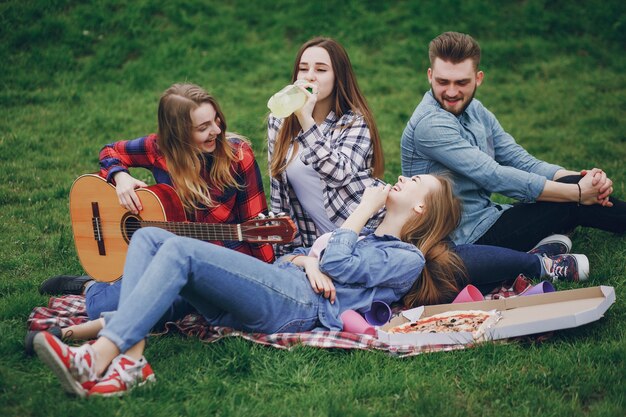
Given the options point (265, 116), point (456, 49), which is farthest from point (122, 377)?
point (265, 116)

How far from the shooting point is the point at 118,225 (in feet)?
15.0

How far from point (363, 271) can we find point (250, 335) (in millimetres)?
748

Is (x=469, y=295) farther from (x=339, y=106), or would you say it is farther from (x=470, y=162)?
(x=339, y=106)

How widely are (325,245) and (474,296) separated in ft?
3.34

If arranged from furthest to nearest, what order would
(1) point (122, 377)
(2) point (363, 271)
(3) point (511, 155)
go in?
(3) point (511, 155) → (2) point (363, 271) → (1) point (122, 377)

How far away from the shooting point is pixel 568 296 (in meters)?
4.23

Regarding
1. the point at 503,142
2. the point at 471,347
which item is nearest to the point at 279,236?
the point at 471,347

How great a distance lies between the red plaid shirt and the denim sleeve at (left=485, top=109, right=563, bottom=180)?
2.02m

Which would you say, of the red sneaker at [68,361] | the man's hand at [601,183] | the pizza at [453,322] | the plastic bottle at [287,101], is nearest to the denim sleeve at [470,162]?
the man's hand at [601,183]

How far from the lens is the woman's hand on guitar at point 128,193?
441 cm

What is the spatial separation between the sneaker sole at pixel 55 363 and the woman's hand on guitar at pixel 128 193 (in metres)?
1.34

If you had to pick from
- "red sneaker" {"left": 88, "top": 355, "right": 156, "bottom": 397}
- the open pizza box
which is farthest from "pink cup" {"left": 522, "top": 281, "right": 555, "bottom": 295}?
"red sneaker" {"left": 88, "top": 355, "right": 156, "bottom": 397}

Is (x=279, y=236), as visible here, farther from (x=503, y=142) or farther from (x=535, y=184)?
(x=503, y=142)

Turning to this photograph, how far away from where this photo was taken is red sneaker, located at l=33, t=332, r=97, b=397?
10.4 ft
